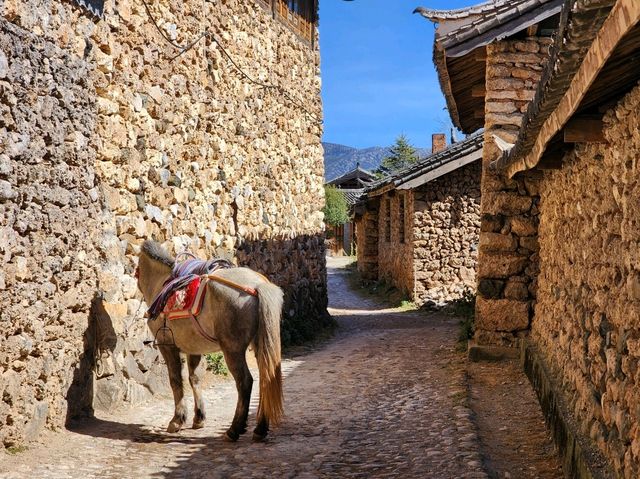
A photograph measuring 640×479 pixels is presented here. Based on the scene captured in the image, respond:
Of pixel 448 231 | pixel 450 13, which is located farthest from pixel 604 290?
pixel 448 231

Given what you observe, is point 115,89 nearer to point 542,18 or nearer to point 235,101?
point 235,101

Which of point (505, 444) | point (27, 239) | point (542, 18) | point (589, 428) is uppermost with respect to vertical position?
point (542, 18)

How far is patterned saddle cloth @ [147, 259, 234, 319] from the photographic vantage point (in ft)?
18.6

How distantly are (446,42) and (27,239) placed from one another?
18.0 ft

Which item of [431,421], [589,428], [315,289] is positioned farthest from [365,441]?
[315,289]

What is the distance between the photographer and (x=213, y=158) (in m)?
A: 8.82

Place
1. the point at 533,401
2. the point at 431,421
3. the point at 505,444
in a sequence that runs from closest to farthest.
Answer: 1. the point at 505,444
2. the point at 431,421
3. the point at 533,401

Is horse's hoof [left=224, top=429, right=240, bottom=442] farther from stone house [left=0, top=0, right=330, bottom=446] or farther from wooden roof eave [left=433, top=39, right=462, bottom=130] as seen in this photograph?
wooden roof eave [left=433, top=39, right=462, bottom=130]

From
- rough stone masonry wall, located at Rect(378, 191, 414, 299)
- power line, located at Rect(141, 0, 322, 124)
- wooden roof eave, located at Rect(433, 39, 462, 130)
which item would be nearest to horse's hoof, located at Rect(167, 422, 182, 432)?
power line, located at Rect(141, 0, 322, 124)

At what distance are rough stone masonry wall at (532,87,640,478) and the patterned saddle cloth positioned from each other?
2741 mm

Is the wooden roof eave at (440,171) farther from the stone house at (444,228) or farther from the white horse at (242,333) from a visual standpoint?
the white horse at (242,333)

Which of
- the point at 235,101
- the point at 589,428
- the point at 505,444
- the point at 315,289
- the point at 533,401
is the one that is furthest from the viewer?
the point at 315,289

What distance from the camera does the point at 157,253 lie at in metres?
6.14

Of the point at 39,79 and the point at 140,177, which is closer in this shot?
the point at 39,79
